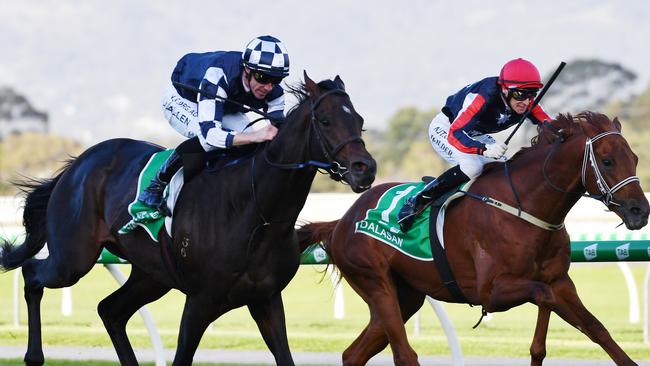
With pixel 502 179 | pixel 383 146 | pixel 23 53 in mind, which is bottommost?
pixel 23 53

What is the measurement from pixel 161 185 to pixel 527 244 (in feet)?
6.38

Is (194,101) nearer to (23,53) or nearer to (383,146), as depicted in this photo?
(383,146)

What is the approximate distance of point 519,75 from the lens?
6875mm

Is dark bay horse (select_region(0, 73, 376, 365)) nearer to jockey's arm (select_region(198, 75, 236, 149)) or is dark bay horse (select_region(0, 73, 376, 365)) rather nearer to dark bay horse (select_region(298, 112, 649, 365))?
jockey's arm (select_region(198, 75, 236, 149))

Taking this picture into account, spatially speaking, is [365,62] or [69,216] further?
[365,62]

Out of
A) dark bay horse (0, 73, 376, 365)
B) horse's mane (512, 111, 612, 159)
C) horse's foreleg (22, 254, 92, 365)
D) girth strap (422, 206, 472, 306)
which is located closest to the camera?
dark bay horse (0, 73, 376, 365)

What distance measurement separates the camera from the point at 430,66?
170 metres

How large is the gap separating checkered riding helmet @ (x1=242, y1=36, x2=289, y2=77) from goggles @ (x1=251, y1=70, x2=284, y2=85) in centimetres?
4

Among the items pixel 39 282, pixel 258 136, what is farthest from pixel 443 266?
pixel 39 282

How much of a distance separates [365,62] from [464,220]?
162472 mm

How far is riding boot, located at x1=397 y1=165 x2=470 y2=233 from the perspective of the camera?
7.16 meters

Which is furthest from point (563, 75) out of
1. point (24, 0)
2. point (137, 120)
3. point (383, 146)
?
point (24, 0)

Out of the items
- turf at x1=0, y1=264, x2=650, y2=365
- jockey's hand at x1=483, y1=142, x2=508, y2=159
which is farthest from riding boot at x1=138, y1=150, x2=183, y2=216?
jockey's hand at x1=483, y1=142, x2=508, y2=159

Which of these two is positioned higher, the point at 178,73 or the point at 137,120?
the point at 178,73
